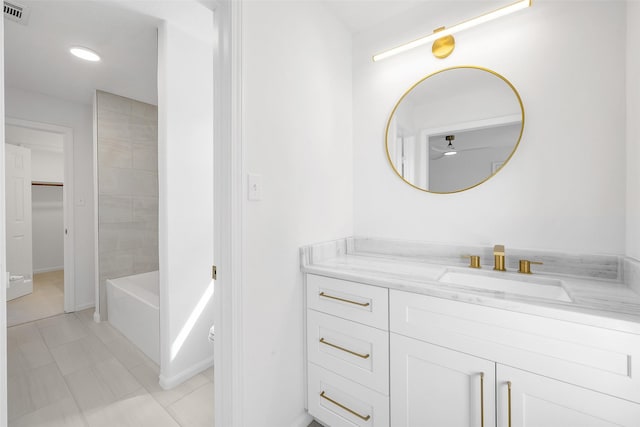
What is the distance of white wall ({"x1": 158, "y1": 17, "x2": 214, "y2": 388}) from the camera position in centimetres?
181

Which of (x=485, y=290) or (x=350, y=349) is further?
(x=350, y=349)

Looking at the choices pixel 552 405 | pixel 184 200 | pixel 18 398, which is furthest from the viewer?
pixel 184 200

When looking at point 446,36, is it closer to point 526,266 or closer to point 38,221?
point 526,266

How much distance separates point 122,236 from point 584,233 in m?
3.76

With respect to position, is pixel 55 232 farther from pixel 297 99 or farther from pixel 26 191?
pixel 297 99

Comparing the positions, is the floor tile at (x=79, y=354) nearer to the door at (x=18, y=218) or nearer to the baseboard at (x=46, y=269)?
the door at (x=18, y=218)

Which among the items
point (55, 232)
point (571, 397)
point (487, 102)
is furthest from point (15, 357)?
point (55, 232)

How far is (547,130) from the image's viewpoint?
1316 millimetres

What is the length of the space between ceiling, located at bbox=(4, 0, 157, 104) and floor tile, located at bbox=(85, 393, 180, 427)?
2.40 m

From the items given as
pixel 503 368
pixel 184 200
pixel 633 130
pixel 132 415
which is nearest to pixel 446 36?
pixel 633 130

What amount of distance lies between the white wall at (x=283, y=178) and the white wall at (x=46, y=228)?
5900mm

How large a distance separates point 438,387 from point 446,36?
5.83 feet

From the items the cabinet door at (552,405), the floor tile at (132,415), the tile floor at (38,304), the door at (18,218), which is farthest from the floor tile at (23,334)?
the cabinet door at (552,405)

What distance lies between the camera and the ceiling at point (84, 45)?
173 cm
